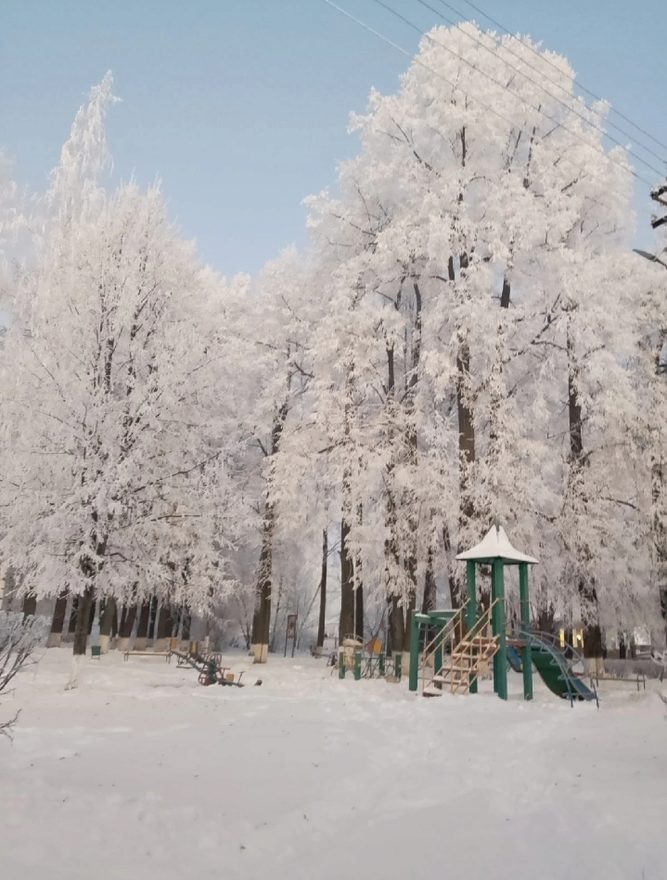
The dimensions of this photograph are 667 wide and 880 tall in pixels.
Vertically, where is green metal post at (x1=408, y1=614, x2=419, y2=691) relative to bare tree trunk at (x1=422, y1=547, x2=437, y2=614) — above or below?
below

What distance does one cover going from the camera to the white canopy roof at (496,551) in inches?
542

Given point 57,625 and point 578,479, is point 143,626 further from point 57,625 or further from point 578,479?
point 578,479

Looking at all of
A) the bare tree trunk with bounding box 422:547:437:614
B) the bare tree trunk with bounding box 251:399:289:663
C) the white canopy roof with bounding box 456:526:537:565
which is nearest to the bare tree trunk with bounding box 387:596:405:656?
the bare tree trunk with bounding box 422:547:437:614

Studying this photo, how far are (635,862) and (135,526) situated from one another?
1286cm

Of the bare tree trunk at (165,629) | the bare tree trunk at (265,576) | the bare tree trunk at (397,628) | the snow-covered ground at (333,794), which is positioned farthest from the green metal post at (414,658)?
the bare tree trunk at (165,629)

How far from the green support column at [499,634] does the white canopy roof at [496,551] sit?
0.87 feet

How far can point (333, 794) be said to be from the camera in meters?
5.84

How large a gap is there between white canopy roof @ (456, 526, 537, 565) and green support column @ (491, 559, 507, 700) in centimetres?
26

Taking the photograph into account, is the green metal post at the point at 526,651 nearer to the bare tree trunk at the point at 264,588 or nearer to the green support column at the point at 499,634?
the green support column at the point at 499,634

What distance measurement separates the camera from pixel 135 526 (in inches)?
594

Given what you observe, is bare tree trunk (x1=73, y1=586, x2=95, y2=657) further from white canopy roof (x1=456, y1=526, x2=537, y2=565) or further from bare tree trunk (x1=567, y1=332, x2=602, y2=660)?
bare tree trunk (x1=567, y1=332, x2=602, y2=660)

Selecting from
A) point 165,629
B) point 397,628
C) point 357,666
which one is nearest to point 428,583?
point 397,628

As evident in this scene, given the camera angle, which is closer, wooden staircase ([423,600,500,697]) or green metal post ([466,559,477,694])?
wooden staircase ([423,600,500,697])

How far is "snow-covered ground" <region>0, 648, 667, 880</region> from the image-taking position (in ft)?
13.9
